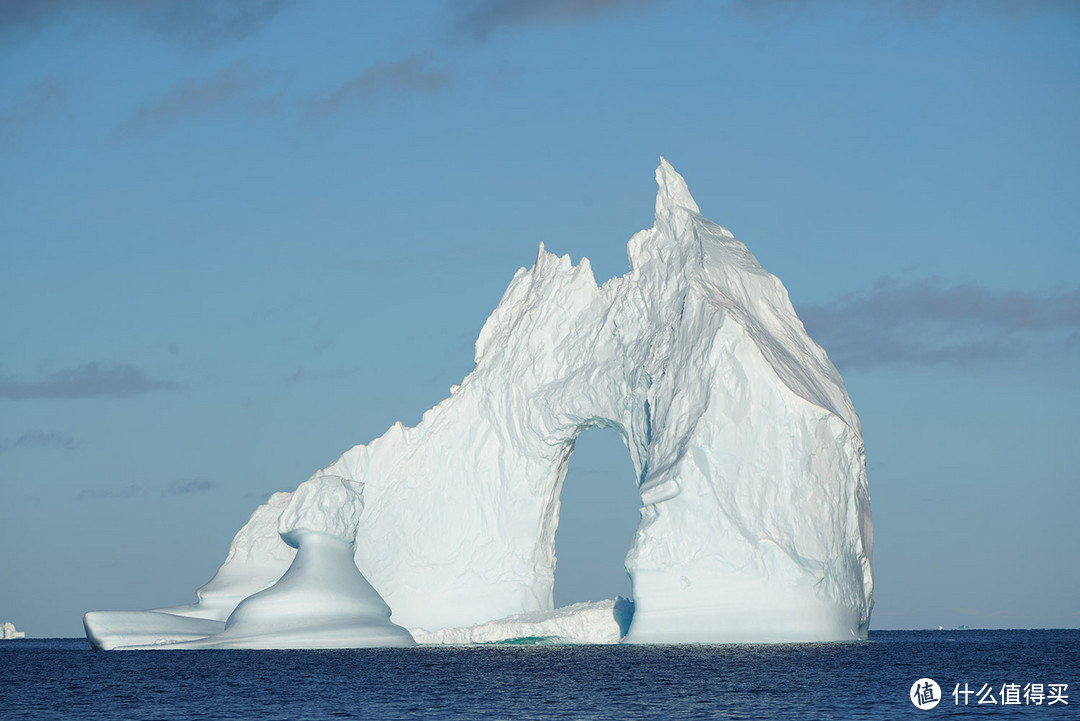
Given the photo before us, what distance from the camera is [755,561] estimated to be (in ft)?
131

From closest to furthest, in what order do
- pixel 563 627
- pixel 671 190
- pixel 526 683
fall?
pixel 526 683 → pixel 563 627 → pixel 671 190

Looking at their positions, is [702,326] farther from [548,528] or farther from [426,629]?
[426,629]

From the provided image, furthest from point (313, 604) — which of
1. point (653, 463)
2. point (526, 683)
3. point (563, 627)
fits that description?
point (653, 463)

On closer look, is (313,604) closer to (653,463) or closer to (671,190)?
(653,463)

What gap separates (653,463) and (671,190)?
10.2 m

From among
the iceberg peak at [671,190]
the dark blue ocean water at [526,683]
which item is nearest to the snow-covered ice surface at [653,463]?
the iceberg peak at [671,190]

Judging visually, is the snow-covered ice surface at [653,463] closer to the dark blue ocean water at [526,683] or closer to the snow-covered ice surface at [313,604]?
the dark blue ocean water at [526,683]

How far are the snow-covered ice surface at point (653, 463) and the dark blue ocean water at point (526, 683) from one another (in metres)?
1.81

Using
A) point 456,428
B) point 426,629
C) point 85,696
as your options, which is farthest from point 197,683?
point 456,428

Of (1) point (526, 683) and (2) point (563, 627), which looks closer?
(1) point (526, 683)

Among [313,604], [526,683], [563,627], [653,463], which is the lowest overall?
[526,683]

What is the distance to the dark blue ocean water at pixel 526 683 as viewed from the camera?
2781 centimetres

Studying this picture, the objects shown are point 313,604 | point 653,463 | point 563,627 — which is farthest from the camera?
point 563,627

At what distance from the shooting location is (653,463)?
143ft
